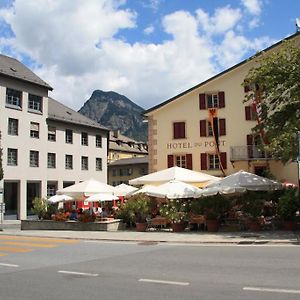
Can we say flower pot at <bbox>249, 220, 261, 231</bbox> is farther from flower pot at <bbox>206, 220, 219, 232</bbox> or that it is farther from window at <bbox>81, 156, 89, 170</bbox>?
window at <bbox>81, 156, 89, 170</bbox>

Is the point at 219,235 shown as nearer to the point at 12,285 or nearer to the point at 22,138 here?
the point at 12,285

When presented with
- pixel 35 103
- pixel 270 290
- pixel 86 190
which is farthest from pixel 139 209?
pixel 35 103

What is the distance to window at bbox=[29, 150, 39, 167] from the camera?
47.3 metres

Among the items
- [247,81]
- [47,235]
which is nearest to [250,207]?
[247,81]

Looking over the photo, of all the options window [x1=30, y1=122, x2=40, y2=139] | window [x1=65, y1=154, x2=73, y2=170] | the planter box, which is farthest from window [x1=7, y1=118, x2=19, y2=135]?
the planter box

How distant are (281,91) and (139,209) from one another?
8390mm

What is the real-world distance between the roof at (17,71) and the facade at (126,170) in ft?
83.4

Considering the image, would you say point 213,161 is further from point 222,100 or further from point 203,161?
point 222,100

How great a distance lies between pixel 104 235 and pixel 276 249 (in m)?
8.55

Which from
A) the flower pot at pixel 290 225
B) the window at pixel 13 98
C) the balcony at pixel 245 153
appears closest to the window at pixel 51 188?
the window at pixel 13 98

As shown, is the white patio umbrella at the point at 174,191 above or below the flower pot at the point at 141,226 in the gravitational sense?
above

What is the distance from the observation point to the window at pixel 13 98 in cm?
4515

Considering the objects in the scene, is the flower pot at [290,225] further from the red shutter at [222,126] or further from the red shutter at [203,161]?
the red shutter at [222,126]

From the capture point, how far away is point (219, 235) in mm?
18562
